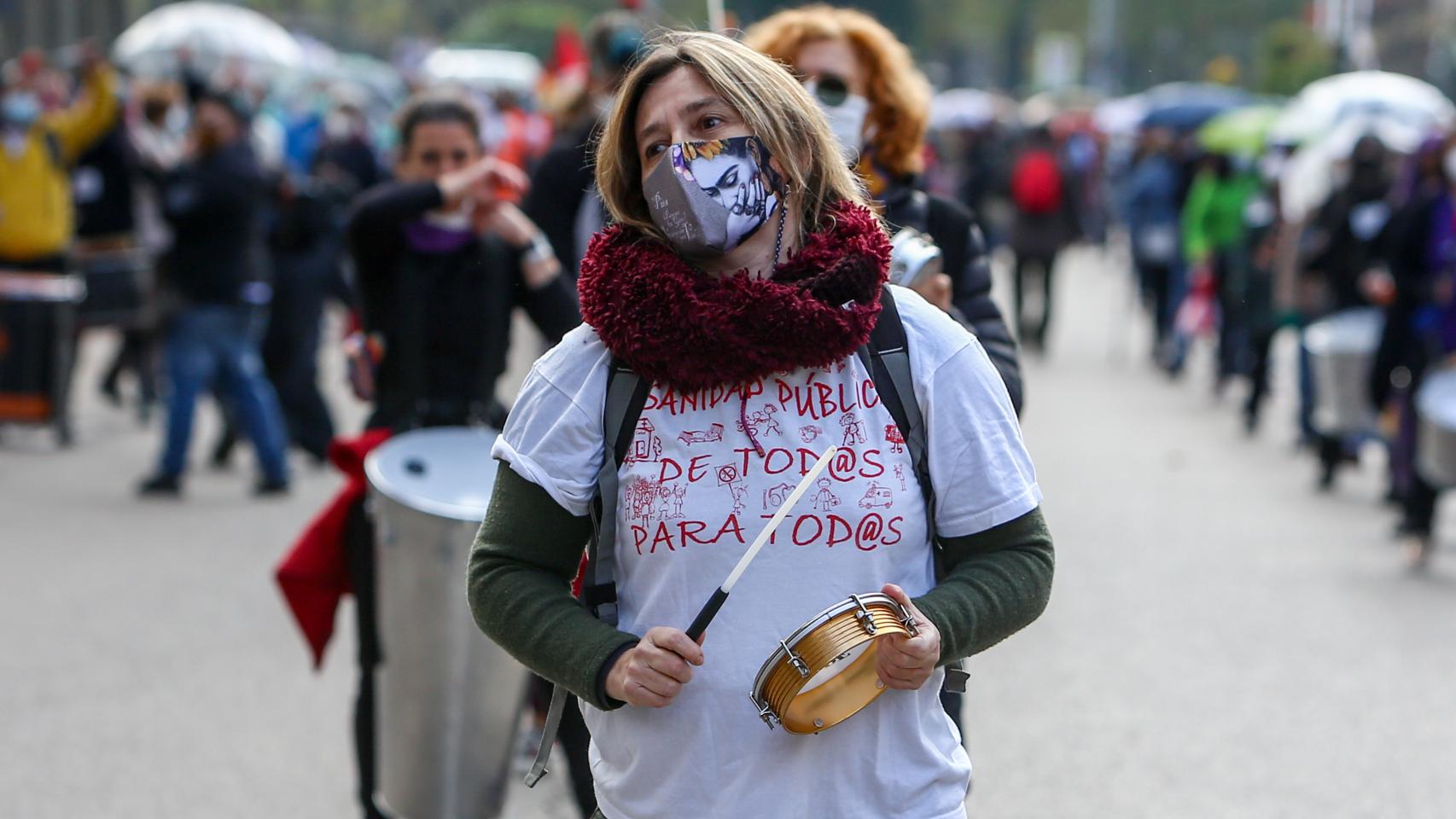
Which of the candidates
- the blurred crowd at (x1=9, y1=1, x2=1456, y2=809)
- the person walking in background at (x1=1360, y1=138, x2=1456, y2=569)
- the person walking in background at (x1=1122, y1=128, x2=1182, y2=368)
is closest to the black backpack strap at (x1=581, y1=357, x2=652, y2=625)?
the blurred crowd at (x1=9, y1=1, x2=1456, y2=809)

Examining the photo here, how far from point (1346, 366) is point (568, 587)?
731 centimetres

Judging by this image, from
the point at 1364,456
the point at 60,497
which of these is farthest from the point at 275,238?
the point at 1364,456

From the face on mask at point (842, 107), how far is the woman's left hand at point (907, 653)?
1.59m

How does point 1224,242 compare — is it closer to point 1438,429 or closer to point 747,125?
point 1438,429

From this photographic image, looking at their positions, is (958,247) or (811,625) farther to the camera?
(958,247)

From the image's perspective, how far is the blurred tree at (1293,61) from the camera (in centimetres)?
4009

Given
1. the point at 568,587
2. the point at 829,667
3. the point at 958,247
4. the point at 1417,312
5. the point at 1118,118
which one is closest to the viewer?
the point at 829,667

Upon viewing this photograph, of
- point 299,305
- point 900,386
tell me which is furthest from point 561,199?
point 299,305

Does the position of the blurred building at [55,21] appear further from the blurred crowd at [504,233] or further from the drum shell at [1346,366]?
the drum shell at [1346,366]

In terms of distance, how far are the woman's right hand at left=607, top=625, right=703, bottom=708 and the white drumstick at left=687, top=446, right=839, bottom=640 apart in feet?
0.09

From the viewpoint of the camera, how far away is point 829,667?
220 centimetres

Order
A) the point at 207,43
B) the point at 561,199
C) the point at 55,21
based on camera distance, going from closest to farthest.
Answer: the point at 561,199 → the point at 207,43 → the point at 55,21

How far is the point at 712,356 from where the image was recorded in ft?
7.36

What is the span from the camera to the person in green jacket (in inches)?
534
